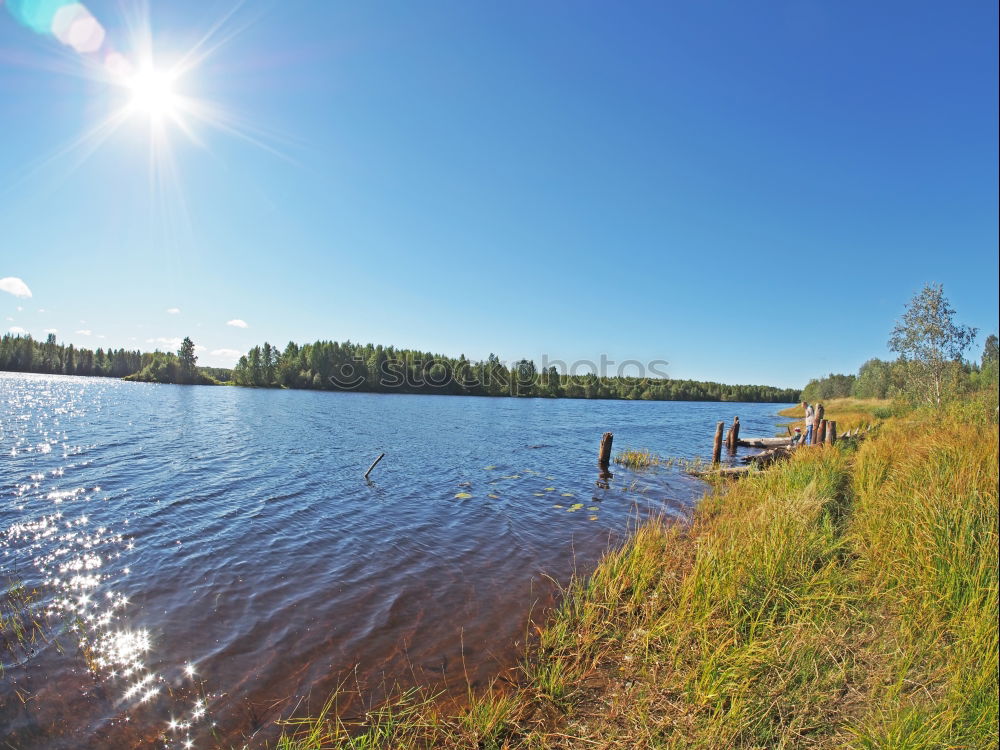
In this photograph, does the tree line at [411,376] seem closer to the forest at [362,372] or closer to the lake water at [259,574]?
the forest at [362,372]

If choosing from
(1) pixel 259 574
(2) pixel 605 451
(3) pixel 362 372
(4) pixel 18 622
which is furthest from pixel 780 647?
(3) pixel 362 372

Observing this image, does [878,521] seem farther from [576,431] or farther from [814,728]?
[576,431]

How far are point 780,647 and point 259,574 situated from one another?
9536mm

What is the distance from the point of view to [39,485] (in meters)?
14.9

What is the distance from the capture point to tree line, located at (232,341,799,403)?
408ft

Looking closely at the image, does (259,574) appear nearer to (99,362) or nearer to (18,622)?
(18,622)

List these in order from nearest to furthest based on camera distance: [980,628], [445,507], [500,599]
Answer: [980,628] → [500,599] → [445,507]

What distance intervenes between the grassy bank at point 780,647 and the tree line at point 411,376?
4653 inches

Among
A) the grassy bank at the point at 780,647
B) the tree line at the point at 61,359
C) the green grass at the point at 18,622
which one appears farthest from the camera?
the tree line at the point at 61,359

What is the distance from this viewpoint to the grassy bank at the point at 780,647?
151 inches

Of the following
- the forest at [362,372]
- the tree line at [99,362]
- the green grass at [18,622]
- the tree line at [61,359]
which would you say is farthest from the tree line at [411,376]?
the green grass at [18,622]

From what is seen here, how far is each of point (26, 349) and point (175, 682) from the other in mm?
225996

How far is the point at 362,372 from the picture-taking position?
12375 cm

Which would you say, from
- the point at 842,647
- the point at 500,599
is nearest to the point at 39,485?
the point at 500,599
